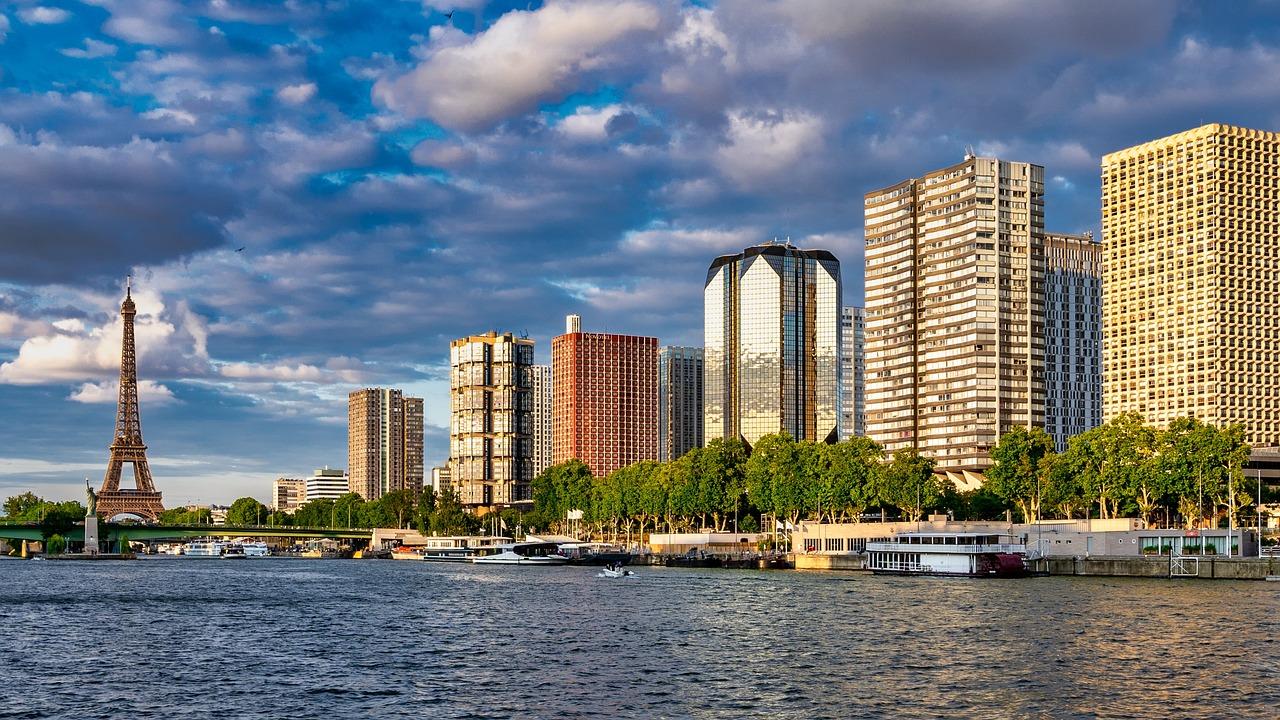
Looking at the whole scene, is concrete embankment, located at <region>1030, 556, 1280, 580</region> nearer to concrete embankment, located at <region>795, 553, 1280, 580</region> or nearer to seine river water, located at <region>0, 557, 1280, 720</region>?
concrete embankment, located at <region>795, 553, 1280, 580</region>

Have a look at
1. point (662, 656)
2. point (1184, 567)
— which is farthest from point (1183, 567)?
point (662, 656)

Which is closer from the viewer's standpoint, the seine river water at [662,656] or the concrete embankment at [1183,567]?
the seine river water at [662,656]

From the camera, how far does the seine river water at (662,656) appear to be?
74562mm

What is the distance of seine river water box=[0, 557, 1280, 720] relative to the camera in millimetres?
74562

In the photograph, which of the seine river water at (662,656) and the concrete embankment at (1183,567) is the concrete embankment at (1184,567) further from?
the seine river water at (662,656)

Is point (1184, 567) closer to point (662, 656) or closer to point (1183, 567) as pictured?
point (1183, 567)

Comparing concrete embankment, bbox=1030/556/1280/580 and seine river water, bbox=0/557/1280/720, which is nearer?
seine river water, bbox=0/557/1280/720

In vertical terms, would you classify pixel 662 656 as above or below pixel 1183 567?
above

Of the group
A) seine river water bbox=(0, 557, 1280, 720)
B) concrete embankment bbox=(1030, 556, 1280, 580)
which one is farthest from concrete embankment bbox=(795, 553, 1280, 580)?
seine river water bbox=(0, 557, 1280, 720)

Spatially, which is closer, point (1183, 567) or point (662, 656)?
point (662, 656)

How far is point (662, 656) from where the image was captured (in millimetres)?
96188

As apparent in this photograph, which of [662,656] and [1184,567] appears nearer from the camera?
[662,656]

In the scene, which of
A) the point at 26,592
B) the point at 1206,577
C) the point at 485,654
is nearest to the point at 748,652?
the point at 485,654

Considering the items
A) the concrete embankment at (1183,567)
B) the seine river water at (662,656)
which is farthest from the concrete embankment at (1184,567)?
the seine river water at (662,656)
